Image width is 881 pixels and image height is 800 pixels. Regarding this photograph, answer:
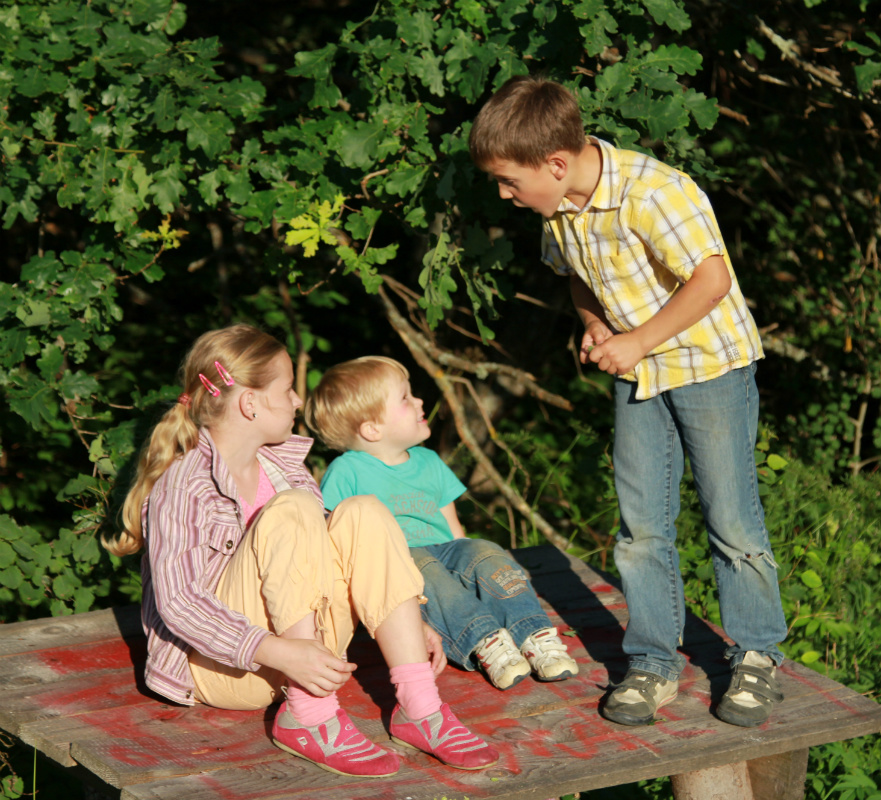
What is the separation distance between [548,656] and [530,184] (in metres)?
1.27

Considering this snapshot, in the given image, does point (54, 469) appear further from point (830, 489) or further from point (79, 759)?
point (830, 489)

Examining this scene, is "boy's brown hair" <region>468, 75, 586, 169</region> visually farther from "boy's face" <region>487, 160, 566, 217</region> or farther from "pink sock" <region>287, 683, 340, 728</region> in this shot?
"pink sock" <region>287, 683, 340, 728</region>

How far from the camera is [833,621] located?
3939 millimetres

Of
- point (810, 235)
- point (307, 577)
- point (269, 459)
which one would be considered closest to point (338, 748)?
point (307, 577)

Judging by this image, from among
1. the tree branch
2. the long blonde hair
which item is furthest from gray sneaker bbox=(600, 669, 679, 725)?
the tree branch

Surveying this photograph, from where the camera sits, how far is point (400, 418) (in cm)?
318

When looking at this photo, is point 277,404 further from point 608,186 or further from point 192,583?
point 608,186

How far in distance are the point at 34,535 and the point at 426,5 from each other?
7.11ft

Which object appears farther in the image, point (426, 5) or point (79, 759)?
point (426, 5)

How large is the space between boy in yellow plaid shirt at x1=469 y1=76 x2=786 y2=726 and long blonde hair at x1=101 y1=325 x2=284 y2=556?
77 cm

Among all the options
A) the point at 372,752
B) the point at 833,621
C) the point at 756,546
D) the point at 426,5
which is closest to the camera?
the point at 372,752

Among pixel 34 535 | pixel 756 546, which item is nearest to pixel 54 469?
pixel 34 535

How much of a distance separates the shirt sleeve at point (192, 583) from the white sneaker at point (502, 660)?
0.73 metres

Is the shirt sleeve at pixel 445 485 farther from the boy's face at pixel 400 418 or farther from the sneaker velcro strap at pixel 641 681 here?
the sneaker velcro strap at pixel 641 681
